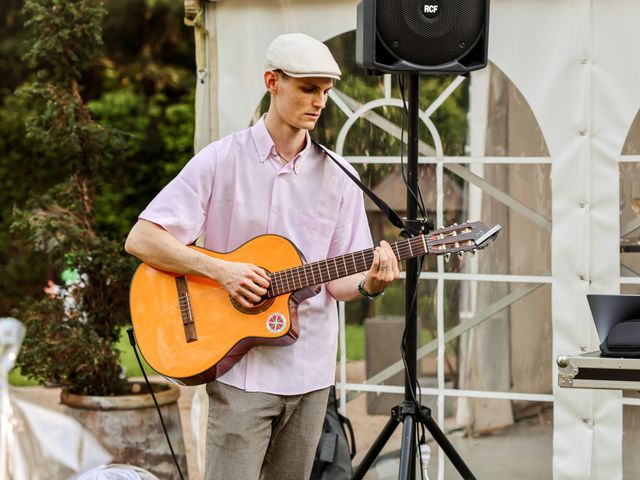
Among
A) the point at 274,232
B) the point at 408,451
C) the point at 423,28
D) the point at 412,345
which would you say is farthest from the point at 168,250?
the point at 423,28

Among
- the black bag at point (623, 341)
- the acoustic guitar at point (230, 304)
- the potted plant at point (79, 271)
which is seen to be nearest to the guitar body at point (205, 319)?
the acoustic guitar at point (230, 304)

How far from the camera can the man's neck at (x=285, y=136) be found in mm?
3154

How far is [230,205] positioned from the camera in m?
3.18

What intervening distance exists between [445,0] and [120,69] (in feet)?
34.3

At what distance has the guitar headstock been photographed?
3.07 metres

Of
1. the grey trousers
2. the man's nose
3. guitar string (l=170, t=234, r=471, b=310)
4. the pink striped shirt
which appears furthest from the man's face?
the grey trousers

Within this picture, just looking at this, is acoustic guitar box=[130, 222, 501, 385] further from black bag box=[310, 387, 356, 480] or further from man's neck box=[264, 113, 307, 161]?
black bag box=[310, 387, 356, 480]

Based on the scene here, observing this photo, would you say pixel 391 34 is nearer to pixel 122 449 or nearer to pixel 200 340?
pixel 200 340

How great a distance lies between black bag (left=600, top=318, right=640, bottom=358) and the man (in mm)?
628

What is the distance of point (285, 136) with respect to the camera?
10.4 feet

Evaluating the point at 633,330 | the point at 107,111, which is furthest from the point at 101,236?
the point at 107,111

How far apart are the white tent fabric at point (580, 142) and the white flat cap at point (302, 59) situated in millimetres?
1428

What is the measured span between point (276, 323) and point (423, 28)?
1.02 meters

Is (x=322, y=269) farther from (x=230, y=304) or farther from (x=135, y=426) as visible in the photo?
(x=135, y=426)
